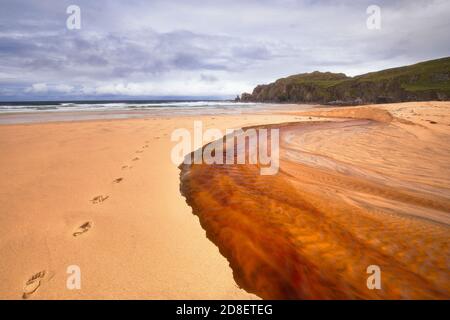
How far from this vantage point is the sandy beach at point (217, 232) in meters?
2.14

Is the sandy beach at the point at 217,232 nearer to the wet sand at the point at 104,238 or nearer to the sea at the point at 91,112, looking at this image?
the wet sand at the point at 104,238

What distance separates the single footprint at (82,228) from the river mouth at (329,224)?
4.25 ft

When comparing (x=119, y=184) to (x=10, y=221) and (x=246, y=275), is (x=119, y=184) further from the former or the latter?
(x=246, y=275)

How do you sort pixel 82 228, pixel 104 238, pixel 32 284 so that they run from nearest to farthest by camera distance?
1. pixel 32 284
2. pixel 104 238
3. pixel 82 228

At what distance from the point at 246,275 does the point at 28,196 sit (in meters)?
3.43

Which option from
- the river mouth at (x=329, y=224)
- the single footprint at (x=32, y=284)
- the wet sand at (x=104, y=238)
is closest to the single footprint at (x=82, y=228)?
the wet sand at (x=104, y=238)

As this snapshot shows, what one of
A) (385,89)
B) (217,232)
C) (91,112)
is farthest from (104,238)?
(385,89)

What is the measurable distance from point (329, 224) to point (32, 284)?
2.97 metres

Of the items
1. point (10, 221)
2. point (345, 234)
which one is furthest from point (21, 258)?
point (345, 234)

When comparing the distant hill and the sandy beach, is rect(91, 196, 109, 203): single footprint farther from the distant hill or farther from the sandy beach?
the distant hill

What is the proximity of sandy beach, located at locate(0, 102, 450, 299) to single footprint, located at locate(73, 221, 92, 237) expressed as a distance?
0.02 meters

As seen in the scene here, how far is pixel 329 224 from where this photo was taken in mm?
3113

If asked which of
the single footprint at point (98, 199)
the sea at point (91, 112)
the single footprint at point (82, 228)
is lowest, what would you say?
the single footprint at point (82, 228)

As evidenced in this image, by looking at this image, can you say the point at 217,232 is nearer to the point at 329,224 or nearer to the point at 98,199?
the point at 329,224
